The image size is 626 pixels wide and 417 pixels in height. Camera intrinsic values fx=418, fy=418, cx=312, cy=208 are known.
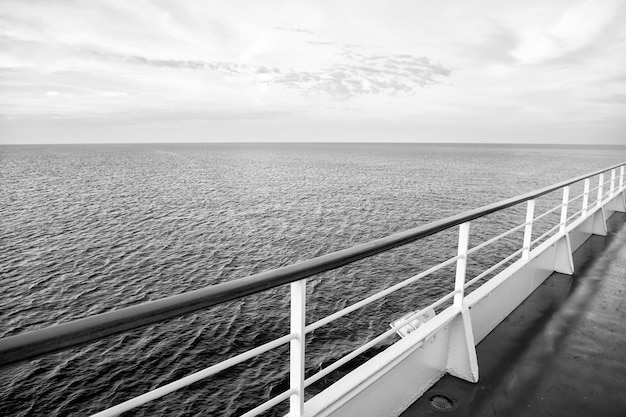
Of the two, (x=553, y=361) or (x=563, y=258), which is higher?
(x=563, y=258)

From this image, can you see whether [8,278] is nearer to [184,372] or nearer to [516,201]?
[184,372]

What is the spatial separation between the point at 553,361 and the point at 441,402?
1129mm

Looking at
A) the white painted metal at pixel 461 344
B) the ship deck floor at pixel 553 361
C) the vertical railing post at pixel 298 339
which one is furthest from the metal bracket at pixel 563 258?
the vertical railing post at pixel 298 339

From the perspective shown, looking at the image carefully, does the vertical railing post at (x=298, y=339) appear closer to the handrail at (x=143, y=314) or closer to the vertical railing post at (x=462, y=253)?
the handrail at (x=143, y=314)

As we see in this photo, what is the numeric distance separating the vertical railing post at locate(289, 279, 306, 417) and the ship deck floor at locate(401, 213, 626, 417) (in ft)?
3.50

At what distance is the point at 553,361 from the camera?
316 cm

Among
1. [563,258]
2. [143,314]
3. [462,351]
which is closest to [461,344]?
[462,351]

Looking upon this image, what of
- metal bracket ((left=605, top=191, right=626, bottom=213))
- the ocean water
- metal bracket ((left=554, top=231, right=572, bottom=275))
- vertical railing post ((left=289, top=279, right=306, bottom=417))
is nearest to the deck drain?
vertical railing post ((left=289, top=279, right=306, bottom=417))

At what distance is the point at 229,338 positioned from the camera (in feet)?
33.8

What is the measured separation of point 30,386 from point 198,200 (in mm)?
25150

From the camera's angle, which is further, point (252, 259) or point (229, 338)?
point (252, 259)

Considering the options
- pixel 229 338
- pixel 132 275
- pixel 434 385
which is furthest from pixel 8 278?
pixel 434 385

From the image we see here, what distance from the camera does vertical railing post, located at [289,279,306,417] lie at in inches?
63.9

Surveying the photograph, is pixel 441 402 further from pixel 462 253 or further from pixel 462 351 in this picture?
pixel 462 253
